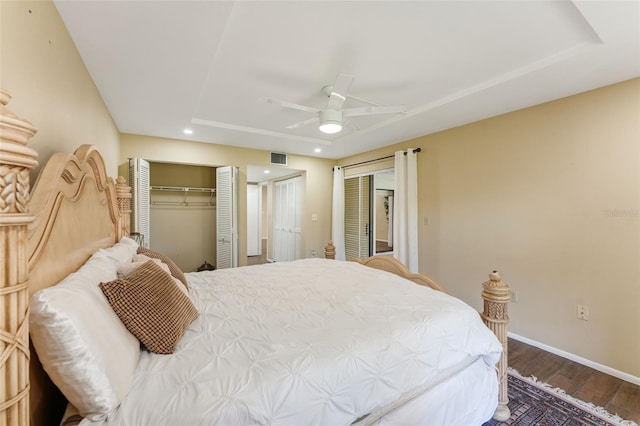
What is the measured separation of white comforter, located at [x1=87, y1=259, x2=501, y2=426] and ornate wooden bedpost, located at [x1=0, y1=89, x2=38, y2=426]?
350 millimetres

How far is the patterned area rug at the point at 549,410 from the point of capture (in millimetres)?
1769

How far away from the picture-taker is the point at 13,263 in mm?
584

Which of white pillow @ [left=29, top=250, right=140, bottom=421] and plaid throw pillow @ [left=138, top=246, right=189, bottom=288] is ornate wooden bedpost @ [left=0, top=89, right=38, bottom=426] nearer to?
white pillow @ [left=29, top=250, right=140, bottom=421]

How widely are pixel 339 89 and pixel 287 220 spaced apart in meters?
4.32

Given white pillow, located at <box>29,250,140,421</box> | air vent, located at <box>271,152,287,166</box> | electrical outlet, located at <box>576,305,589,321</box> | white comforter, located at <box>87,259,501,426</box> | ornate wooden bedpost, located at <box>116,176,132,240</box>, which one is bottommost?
electrical outlet, located at <box>576,305,589,321</box>

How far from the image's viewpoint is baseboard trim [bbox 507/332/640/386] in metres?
2.21

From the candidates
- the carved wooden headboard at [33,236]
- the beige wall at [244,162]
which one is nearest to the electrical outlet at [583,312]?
the carved wooden headboard at [33,236]

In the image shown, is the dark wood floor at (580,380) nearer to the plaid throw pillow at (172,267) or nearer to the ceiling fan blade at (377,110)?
the ceiling fan blade at (377,110)

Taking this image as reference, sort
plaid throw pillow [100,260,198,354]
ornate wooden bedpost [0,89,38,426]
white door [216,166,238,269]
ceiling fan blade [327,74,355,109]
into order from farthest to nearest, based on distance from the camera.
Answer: white door [216,166,238,269] < ceiling fan blade [327,74,355,109] < plaid throw pillow [100,260,198,354] < ornate wooden bedpost [0,89,38,426]

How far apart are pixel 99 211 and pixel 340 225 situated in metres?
4.13

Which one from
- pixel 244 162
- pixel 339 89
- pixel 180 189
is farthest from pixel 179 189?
pixel 339 89

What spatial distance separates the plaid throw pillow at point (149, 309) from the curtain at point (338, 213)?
4.18 meters

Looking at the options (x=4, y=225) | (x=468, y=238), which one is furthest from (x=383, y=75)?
(x=4, y=225)

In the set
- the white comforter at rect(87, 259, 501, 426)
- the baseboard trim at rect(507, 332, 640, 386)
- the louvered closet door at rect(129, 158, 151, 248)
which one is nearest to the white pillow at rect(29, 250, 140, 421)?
the white comforter at rect(87, 259, 501, 426)
